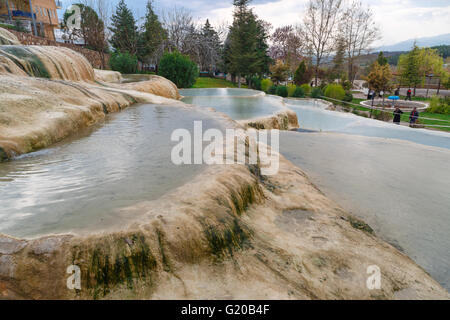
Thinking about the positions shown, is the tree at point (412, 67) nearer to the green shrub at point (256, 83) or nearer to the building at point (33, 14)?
the green shrub at point (256, 83)

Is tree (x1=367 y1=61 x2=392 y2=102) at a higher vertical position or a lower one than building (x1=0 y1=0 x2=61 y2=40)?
lower

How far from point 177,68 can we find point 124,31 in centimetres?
1478

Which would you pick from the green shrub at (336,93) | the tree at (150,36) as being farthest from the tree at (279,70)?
the tree at (150,36)

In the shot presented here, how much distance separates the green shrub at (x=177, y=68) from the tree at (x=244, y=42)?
40.8 ft

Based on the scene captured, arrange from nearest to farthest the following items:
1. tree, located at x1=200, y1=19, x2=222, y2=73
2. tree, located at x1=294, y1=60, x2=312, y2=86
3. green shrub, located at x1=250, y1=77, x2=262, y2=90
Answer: tree, located at x1=294, y1=60, x2=312, y2=86 < green shrub, located at x1=250, y1=77, x2=262, y2=90 < tree, located at x1=200, y1=19, x2=222, y2=73

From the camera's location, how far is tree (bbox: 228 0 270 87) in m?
29.3

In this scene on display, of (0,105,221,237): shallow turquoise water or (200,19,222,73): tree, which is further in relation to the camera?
(200,19,222,73): tree

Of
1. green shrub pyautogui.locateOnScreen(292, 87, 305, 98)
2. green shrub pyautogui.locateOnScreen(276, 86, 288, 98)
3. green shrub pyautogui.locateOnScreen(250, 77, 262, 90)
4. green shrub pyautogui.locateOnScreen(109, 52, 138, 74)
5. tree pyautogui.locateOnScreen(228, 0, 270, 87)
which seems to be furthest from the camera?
green shrub pyautogui.locateOnScreen(250, 77, 262, 90)

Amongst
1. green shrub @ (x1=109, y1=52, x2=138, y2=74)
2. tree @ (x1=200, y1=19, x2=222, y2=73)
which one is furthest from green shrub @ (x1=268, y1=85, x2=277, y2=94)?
tree @ (x1=200, y1=19, x2=222, y2=73)

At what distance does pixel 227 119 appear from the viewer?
6.54 m

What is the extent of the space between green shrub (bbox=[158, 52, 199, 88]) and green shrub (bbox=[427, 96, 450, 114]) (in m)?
18.4

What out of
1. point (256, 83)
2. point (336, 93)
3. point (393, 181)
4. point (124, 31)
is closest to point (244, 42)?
point (256, 83)

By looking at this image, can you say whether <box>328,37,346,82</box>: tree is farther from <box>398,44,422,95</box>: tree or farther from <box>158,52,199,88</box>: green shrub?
<box>158,52,199,88</box>: green shrub

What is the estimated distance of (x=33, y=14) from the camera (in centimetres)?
2548
